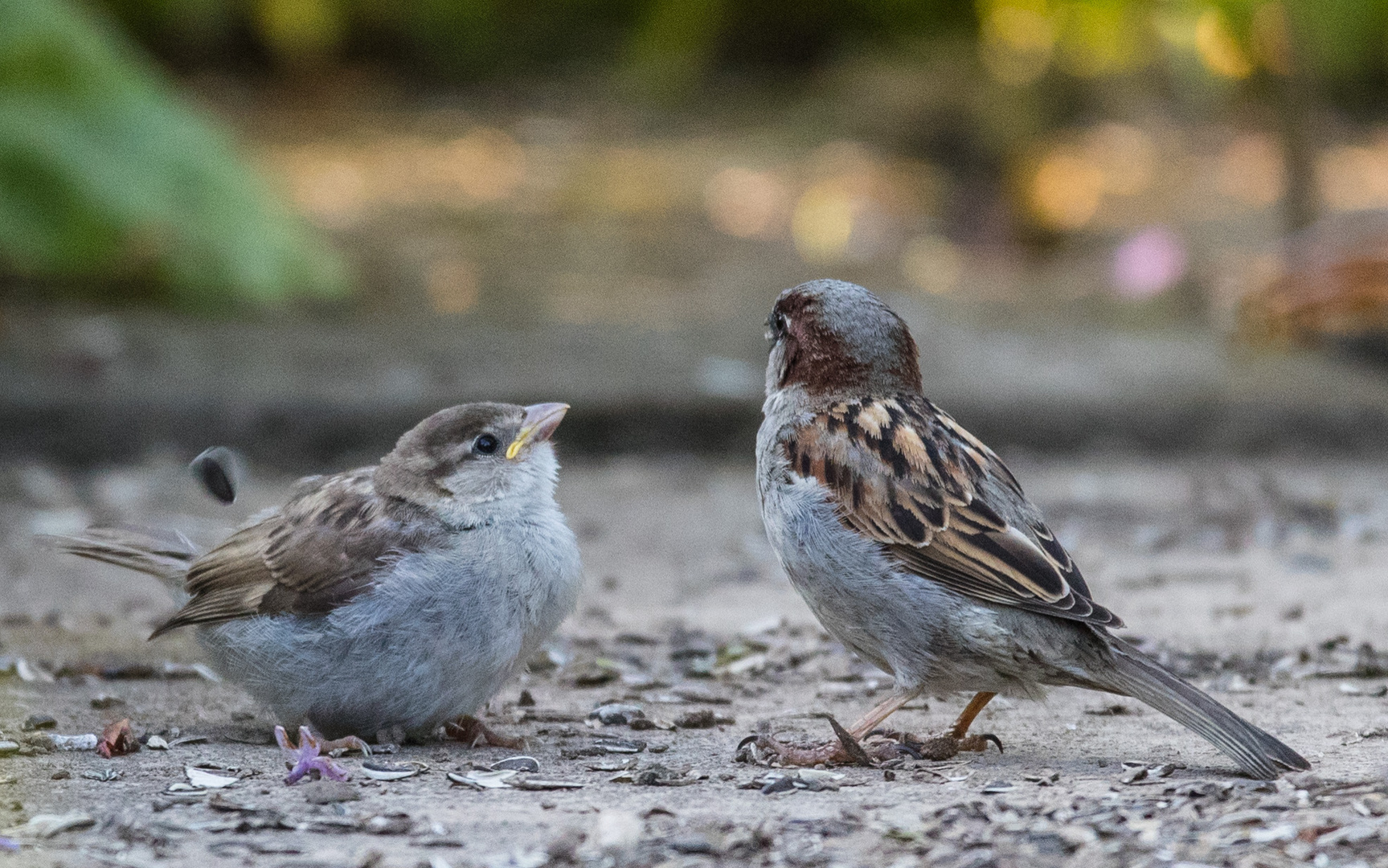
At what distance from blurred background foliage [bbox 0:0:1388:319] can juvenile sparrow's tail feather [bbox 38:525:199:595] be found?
4218 millimetres

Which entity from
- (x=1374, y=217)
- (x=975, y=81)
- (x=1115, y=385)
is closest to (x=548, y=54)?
(x=975, y=81)

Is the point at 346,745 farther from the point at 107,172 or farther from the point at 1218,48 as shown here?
the point at 1218,48

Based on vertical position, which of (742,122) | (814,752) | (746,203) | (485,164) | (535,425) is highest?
(742,122)

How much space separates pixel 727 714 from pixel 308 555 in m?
1.18

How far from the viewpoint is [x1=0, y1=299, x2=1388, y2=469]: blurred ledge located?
7.70m

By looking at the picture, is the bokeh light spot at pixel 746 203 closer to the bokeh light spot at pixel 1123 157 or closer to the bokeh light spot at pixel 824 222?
the bokeh light spot at pixel 824 222

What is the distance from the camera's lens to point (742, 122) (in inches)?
594

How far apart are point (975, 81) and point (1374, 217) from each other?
3158 millimetres

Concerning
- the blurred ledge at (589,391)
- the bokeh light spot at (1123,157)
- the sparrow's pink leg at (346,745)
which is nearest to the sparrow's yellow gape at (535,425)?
the sparrow's pink leg at (346,745)

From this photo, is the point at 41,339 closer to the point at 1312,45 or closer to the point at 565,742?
the point at 565,742

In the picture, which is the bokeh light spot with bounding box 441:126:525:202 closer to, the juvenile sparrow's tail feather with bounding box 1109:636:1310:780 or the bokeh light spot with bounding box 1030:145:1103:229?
the bokeh light spot with bounding box 1030:145:1103:229

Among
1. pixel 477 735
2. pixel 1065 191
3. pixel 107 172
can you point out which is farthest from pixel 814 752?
pixel 1065 191

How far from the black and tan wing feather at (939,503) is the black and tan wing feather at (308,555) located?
3.36ft

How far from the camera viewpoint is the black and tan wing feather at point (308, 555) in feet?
13.2
